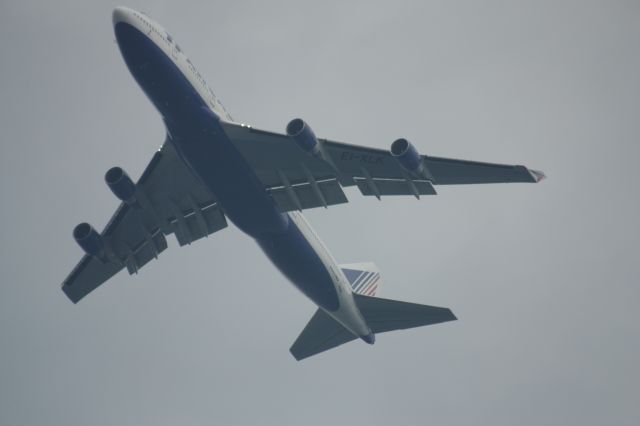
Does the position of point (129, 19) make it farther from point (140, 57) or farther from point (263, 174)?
point (263, 174)

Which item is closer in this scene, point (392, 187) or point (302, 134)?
point (302, 134)

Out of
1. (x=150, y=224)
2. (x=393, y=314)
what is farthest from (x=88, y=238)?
(x=393, y=314)

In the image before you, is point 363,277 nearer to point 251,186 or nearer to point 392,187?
point 392,187

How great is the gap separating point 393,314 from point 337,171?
359 inches

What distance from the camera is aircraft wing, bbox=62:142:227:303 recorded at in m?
35.7

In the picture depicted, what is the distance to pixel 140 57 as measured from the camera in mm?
29328

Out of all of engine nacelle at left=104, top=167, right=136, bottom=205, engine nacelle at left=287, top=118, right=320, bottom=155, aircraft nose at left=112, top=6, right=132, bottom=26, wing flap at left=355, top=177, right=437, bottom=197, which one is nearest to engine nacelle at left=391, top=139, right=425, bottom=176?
wing flap at left=355, top=177, right=437, bottom=197

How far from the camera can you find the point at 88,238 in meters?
35.1

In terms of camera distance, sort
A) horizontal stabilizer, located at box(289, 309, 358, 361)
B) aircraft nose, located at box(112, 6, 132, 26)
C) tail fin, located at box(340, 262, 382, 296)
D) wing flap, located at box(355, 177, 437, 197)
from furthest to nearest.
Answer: tail fin, located at box(340, 262, 382, 296)
horizontal stabilizer, located at box(289, 309, 358, 361)
wing flap, located at box(355, 177, 437, 197)
aircraft nose, located at box(112, 6, 132, 26)

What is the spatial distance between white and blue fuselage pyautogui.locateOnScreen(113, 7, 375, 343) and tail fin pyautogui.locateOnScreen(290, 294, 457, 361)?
2.95 m

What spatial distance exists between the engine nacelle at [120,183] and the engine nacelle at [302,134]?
8.15 meters

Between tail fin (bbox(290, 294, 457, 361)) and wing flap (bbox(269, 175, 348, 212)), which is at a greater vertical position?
wing flap (bbox(269, 175, 348, 212))

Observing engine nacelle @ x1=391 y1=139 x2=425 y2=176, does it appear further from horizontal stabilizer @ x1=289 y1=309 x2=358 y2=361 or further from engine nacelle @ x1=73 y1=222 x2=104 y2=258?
engine nacelle @ x1=73 y1=222 x2=104 y2=258

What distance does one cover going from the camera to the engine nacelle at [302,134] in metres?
30.3
